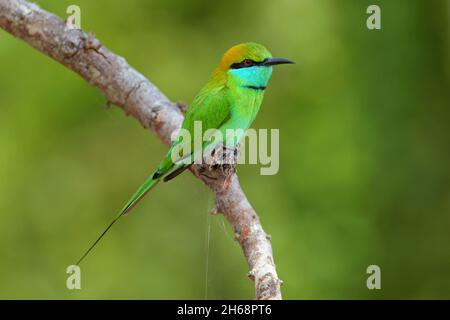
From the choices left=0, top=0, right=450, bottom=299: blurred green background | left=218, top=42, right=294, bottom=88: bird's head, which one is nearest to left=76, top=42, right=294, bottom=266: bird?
left=218, top=42, right=294, bottom=88: bird's head

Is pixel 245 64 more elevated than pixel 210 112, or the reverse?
pixel 245 64

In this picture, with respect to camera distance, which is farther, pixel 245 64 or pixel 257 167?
pixel 257 167

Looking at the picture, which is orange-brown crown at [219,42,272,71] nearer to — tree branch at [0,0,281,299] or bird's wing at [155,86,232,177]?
bird's wing at [155,86,232,177]

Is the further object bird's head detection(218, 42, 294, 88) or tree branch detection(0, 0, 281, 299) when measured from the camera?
bird's head detection(218, 42, 294, 88)

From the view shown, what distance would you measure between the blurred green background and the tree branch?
41.5 inches

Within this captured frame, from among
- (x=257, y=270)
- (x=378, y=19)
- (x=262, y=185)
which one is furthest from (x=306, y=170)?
(x=257, y=270)

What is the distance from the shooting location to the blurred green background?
414 cm

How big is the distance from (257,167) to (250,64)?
1191mm

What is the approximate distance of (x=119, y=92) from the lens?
3.22m

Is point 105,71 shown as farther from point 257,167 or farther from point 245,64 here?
point 257,167

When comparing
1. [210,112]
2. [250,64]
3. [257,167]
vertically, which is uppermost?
[250,64]

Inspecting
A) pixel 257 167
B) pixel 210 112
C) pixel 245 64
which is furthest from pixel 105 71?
pixel 257 167

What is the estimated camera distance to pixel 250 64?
3254 mm

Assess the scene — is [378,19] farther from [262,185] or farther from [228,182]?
[228,182]
